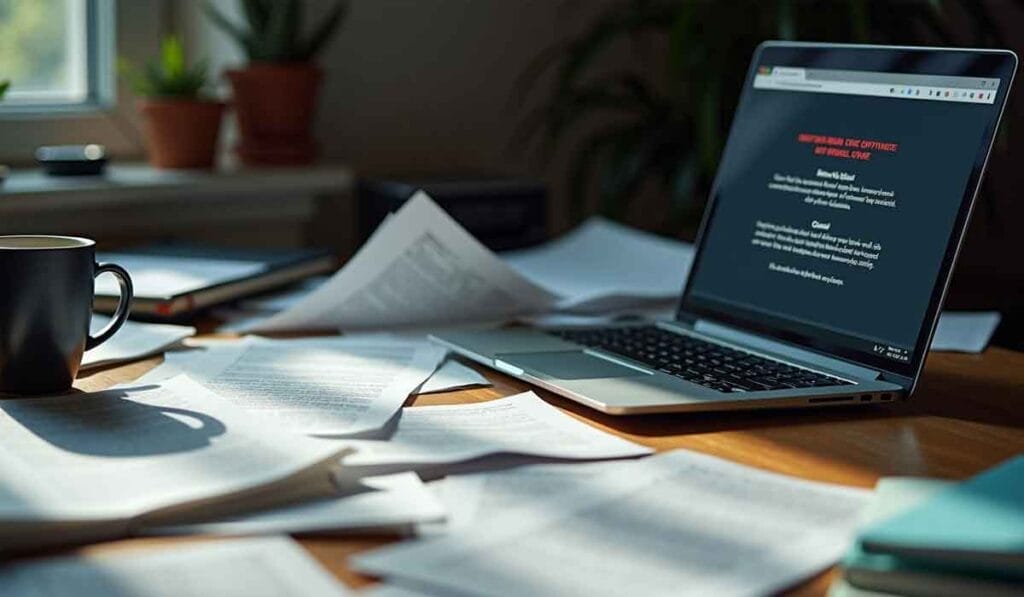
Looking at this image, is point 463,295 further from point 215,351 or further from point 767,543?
point 767,543

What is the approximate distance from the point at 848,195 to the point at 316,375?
44 centimetres

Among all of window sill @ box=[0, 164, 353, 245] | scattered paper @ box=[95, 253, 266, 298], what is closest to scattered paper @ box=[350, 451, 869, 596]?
scattered paper @ box=[95, 253, 266, 298]

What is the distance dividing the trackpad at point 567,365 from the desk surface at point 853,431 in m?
0.02

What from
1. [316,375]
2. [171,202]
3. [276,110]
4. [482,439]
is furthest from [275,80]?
[482,439]

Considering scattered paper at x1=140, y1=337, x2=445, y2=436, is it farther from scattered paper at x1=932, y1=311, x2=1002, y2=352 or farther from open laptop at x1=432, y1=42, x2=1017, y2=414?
scattered paper at x1=932, y1=311, x2=1002, y2=352

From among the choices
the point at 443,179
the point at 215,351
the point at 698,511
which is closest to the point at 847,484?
the point at 698,511

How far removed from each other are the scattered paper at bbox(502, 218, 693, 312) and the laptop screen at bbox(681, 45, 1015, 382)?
0.14m

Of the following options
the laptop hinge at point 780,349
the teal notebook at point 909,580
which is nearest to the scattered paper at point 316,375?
the laptop hinge at point 780,349

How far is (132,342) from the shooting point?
44.6 inches

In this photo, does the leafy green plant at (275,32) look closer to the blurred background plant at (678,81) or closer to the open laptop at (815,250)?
the blurred background plant at (678,81)

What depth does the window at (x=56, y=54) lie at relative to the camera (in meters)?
1.86

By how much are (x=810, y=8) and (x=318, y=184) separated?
777 mm

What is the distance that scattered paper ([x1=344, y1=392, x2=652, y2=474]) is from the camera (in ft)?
2.59

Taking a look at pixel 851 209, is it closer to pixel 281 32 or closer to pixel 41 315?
pixel 41 315
